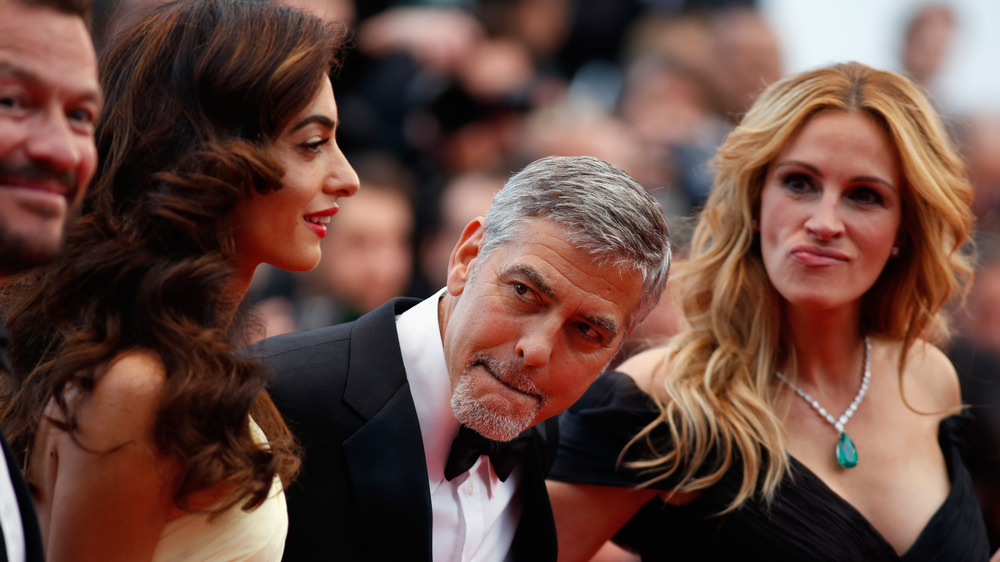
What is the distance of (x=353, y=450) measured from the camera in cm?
252

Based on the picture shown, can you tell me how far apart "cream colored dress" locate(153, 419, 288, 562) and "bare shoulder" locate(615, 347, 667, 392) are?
4.84 ft

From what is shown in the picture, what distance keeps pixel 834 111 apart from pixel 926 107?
0.36 meters

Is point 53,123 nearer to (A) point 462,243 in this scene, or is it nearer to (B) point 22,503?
(B) point 22,503

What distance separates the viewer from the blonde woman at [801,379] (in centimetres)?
329

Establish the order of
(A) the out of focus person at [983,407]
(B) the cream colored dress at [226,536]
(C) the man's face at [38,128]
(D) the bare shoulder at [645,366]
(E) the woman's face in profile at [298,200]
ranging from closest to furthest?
(C) the man's face at [38,128] < (B) the cream colored dress at [226,536] < (E) the woman's face in profile at [298,200] < (D) the bare shoulder at [645,366] < (A) the out of focus person at [983,407]

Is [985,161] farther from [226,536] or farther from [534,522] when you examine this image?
[226,536]

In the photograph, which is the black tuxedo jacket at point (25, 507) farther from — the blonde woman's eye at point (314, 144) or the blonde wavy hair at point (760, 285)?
the blonde wavy hair at point (760, 285)

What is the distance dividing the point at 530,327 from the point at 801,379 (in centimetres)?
146

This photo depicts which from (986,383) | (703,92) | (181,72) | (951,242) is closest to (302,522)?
(181,72)

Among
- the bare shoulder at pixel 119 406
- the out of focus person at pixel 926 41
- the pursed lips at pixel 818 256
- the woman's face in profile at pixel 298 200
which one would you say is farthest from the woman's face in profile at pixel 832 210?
the out of focus person at pixel 926 41

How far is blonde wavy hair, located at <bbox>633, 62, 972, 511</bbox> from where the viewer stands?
3328 millimetres

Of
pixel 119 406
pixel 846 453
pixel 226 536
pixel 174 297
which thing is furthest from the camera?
pixel 846 453

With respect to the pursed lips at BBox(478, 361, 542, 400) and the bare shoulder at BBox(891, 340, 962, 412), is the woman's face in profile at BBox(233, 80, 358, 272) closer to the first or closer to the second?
the pursed lips at BBox(478, 361, 542, 400)

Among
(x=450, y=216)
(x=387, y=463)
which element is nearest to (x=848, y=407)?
(x=387, y=463)
